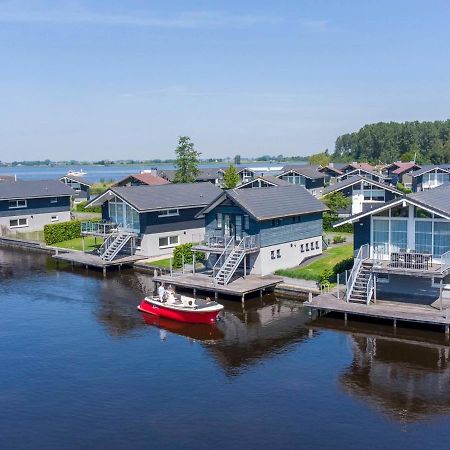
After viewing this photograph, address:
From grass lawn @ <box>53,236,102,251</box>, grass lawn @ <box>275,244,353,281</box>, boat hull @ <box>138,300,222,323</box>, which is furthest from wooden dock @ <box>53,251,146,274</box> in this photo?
grass lawn @ <box>275,244,353,281</box>

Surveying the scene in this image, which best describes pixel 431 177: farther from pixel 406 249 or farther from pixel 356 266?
pixel 356 266

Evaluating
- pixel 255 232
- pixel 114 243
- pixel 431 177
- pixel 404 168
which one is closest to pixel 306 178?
pixel 431 177

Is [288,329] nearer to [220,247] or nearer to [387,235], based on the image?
[387,235]

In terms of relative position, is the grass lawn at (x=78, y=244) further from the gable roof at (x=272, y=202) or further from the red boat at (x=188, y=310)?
the red boat at (x=188, y=310)

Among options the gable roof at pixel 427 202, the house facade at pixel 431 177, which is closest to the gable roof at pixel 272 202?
the gable roof at pixel 427 202

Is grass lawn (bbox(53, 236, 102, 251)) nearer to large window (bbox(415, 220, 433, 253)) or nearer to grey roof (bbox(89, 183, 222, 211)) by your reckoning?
grey roof (bbox(89, 183, 222, 211))

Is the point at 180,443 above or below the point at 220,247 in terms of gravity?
below

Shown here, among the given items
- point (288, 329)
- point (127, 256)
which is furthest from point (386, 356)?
point (127, 256)
